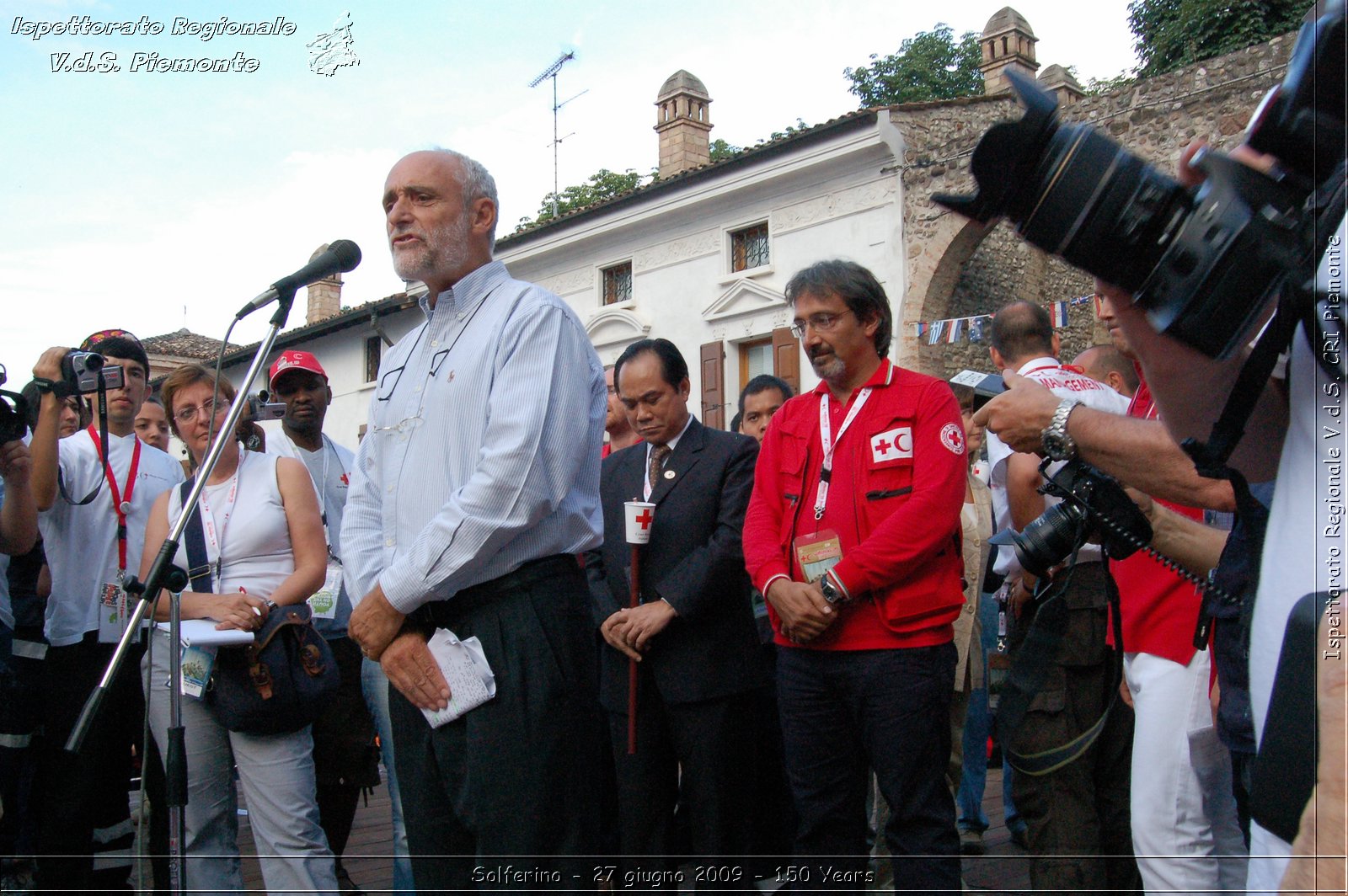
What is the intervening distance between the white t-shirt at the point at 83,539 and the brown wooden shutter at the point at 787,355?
13.3 metres

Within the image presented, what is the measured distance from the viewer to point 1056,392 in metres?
3.22

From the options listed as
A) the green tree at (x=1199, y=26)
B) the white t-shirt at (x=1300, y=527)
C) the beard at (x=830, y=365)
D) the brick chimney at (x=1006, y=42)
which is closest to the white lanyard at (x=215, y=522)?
the beard at (x=830, y=365)

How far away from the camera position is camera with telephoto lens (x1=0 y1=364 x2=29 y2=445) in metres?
3.84

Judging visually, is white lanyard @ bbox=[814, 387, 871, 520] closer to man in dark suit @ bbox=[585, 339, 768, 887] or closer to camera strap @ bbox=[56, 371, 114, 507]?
man in dark suit @ bbox=[585, 339, 768, 887]

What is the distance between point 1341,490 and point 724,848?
9.52 ft

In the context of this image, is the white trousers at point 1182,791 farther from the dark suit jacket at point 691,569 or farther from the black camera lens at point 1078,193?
the black camera lens at point 1078,193

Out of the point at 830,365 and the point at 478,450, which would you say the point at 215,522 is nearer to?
the point at 478,450

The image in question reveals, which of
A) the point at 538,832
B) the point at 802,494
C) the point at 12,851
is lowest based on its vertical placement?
the point at 12,851

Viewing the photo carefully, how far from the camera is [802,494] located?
11.9ft

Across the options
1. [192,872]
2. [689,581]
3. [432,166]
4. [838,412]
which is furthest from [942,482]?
[192,872]

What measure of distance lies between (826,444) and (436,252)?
1.51m

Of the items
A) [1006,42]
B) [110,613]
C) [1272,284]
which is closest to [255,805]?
[110,613]

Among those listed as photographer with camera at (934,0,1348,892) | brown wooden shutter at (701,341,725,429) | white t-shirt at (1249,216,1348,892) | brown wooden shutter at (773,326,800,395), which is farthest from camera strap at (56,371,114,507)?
brown wooden shutter at (701,341,725,429)

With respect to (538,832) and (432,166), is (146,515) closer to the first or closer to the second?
(432,166)
